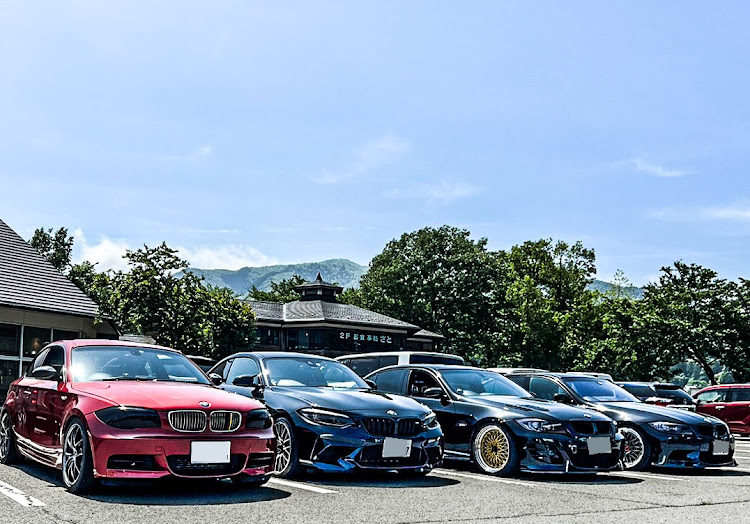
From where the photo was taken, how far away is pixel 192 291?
112 ft

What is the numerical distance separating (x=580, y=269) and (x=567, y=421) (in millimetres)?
64876

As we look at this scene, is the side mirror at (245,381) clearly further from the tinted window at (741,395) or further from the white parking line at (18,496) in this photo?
the tinted window at (741,395)

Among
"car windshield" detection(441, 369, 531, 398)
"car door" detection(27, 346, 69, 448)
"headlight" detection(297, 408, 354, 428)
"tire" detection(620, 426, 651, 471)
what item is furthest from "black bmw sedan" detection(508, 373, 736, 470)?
"car door" detection(27, 346, 69, 448)

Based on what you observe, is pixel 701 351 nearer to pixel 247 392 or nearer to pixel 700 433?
pixel 700 433

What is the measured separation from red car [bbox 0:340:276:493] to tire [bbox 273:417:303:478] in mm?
1054

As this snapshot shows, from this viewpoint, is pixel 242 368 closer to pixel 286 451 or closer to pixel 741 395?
pixel 286 451

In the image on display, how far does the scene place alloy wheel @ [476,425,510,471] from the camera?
33.7 ft

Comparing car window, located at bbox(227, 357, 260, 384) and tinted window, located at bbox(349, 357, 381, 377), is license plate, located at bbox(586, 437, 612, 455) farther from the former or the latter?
tinted window, located at bbox(349, 357, 381, 377)

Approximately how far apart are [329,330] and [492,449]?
51.3 meters

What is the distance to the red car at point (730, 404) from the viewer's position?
74.9 feet

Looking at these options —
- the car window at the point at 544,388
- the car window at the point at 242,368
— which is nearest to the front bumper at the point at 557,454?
the car window at the point at 544,388

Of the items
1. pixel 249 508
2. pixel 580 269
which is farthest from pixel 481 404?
pixel 580 269

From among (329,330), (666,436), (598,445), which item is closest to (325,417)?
(598,445)

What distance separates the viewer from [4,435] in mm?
9953
